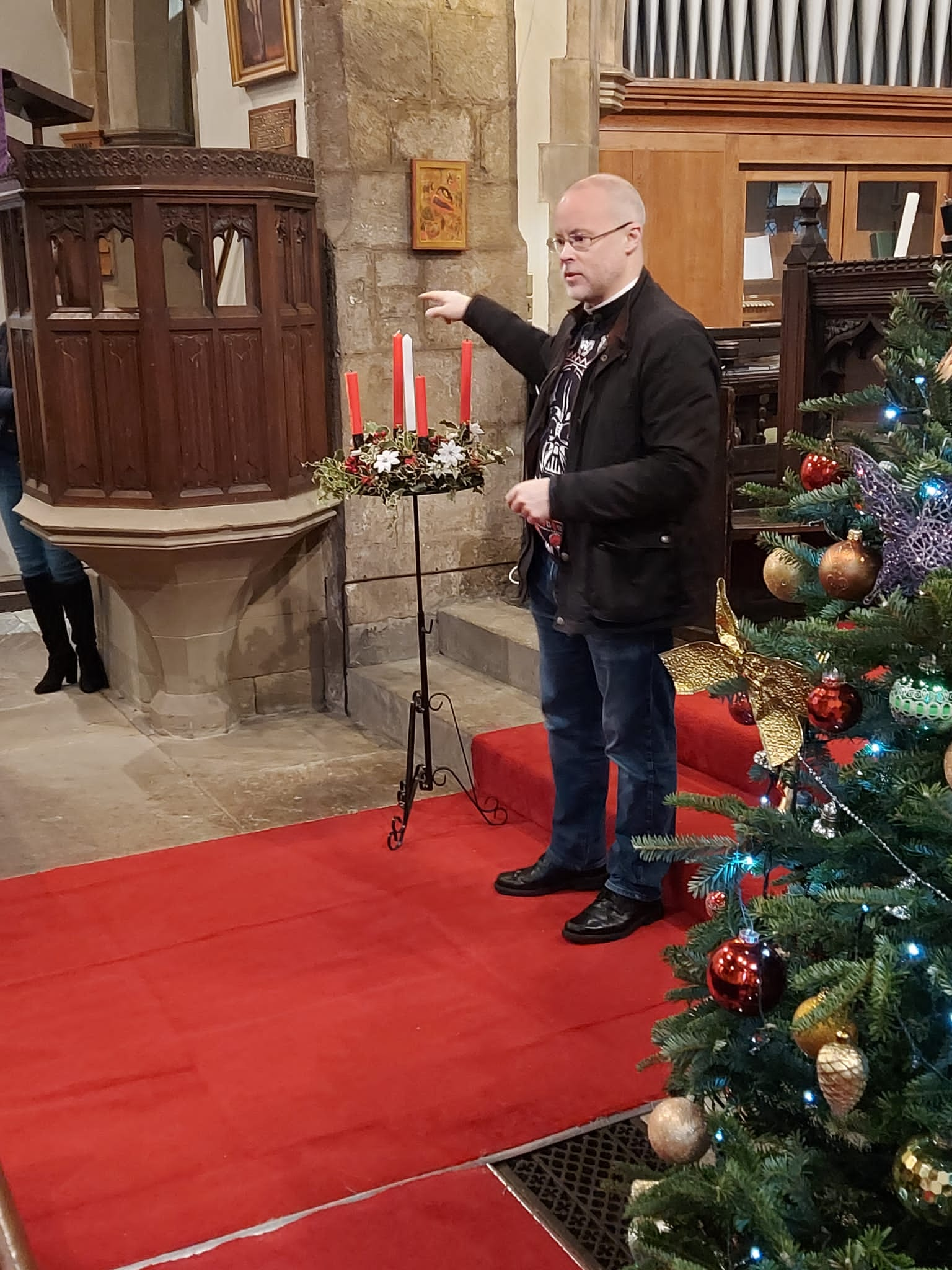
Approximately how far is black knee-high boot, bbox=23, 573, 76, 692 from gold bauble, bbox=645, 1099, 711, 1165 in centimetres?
435

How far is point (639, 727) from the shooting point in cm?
304

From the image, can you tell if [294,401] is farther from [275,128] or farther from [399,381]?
[399,381]

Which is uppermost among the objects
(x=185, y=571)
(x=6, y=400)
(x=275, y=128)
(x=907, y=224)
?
(x=275, y=128)

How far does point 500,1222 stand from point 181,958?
50.3 inches

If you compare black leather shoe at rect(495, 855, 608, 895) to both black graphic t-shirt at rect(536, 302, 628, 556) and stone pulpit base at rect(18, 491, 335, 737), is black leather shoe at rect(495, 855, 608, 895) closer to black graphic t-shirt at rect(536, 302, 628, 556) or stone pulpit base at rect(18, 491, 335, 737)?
black graphic t-shirt at rect(536, 302, 628, 556)

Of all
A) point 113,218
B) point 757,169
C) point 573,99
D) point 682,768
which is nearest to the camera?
point 682,768

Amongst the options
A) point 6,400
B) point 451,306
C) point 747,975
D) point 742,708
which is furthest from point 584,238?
point 6,400

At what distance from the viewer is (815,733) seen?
5.89 ft

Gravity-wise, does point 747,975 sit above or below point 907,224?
below

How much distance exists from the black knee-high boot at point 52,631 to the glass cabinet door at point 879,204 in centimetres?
405

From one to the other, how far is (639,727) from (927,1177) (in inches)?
65.1

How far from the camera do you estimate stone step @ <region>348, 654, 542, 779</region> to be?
448cm

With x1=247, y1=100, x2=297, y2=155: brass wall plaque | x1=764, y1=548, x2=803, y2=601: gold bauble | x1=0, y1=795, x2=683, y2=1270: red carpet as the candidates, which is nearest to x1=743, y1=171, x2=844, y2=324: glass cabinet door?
x1=247, y1=100, x2=297, y2=155: brass wall plaque

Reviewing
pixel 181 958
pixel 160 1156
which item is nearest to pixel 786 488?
pixel 160 1156
